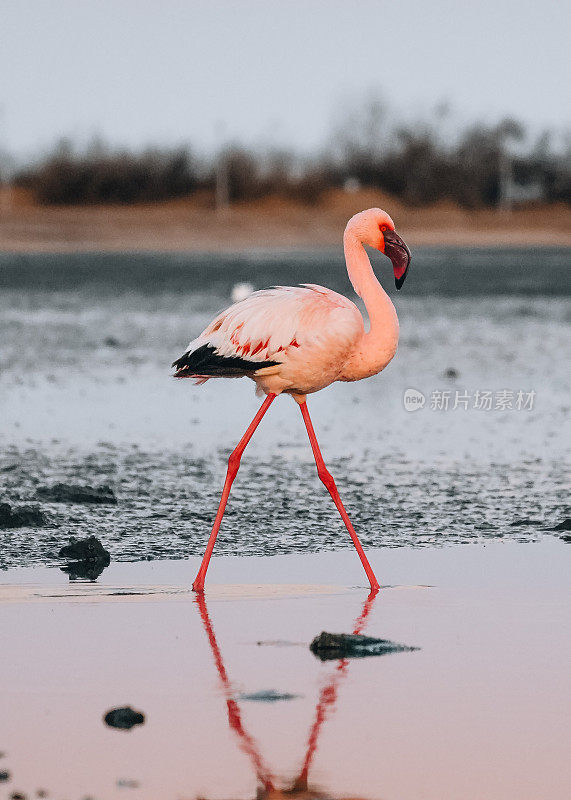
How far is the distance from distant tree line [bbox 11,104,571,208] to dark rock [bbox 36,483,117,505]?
74698 mm

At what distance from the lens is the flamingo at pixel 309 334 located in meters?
6.96

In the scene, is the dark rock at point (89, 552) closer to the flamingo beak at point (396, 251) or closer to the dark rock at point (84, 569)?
the dark rock at point (84, 569)

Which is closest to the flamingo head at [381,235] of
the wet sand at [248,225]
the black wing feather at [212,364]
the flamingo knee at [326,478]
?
the black wing feather at [212,364]

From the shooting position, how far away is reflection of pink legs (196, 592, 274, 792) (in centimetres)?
409

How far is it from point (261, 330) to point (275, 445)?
3.21 metres

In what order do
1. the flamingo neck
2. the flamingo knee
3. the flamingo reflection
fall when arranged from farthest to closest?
the flamingo knee
the flamingo neck
the flamingo reflection

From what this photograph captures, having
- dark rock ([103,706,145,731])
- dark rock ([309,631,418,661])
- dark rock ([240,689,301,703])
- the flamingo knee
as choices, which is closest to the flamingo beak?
the flamingo knee

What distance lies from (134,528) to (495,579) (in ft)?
6.28

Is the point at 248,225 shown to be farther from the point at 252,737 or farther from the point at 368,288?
the point at 252,737

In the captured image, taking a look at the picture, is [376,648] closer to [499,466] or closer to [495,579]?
[495,579]

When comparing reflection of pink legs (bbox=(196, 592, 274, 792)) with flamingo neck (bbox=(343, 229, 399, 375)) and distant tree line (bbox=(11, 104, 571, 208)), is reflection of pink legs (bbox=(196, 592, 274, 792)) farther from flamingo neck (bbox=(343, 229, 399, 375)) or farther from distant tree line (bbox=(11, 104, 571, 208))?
distant tree line (bbox=(11, 104, 571, 208))

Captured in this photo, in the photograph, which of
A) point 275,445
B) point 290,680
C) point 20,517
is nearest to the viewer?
point 290,680

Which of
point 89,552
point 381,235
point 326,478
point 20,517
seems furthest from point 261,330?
point 20,517

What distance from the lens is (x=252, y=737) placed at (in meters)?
4.38
